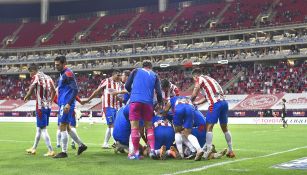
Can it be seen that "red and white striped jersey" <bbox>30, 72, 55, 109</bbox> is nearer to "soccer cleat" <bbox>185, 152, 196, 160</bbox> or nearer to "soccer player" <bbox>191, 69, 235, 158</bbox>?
"soccer player" <bbox>191, 69, 235, 158</bbox>

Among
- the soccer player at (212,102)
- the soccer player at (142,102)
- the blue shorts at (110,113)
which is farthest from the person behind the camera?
the blue shorts at (110,113)

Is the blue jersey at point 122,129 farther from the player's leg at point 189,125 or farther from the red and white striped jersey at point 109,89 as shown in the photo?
the red and white striped jersey at point 109,89

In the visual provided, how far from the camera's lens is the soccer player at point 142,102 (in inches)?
453

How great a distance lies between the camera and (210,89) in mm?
12117

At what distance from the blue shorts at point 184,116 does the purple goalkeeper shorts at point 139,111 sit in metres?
0.68

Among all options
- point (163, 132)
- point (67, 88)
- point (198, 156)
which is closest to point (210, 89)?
point (163, 132)

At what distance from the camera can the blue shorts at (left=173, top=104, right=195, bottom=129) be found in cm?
1171

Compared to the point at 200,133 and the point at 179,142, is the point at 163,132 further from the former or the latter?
the point at 200,133

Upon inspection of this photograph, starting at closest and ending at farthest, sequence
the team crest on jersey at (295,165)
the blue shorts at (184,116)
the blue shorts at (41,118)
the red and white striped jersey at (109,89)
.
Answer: the team crest on jersey at (295,165), the blue shorts at (184,116), the blue shorts at (41,118), the red and white striped jersey at (109,89)

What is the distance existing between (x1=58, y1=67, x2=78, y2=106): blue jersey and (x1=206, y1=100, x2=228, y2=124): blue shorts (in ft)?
11.5

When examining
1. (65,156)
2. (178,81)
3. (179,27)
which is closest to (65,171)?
(65,156)

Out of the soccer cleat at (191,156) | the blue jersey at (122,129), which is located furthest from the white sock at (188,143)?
the blue jersey at (122,129)

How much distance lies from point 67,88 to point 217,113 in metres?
3.96

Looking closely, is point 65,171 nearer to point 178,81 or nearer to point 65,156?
point 65,156
